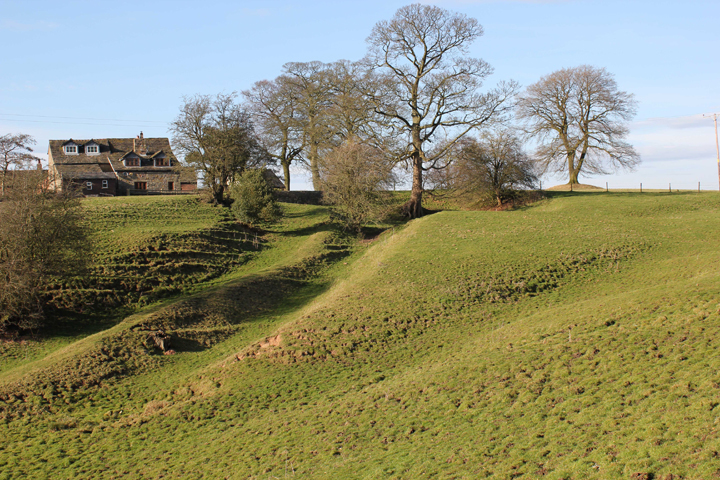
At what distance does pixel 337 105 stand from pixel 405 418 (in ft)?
136

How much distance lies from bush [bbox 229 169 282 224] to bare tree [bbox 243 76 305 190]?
14.9m

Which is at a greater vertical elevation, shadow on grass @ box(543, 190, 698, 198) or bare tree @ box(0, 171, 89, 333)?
shadow on grass @ box(543, 190, 698, 198)

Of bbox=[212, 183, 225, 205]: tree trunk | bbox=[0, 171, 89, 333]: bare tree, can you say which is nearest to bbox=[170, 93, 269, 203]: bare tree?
bbox=[212, 183, 225, 205]: tree trunk

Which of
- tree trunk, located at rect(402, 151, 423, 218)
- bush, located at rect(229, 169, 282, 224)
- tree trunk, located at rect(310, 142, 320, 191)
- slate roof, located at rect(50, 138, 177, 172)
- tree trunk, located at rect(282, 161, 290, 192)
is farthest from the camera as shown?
slate roof, located at rect(50, 138, 177, 172)

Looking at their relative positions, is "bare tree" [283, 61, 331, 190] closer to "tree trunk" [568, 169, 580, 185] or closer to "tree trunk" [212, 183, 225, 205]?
"tree trunk" [212, 183, 225, 205]

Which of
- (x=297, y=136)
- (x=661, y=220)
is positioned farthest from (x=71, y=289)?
(x=661, y=220)

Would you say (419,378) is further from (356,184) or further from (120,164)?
(120,164)

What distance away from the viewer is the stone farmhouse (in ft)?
211

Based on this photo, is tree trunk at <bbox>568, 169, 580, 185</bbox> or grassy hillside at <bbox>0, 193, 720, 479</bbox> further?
tree trunk at <bbox>568, 169, 580, 185</bbox>

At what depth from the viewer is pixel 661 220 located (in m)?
38.4

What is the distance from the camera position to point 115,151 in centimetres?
7094

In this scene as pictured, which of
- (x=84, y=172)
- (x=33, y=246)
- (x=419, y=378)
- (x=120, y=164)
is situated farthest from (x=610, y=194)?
(x=84, y=172)

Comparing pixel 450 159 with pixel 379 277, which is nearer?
pixel 379 277

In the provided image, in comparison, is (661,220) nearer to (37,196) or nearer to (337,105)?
(337,105)
